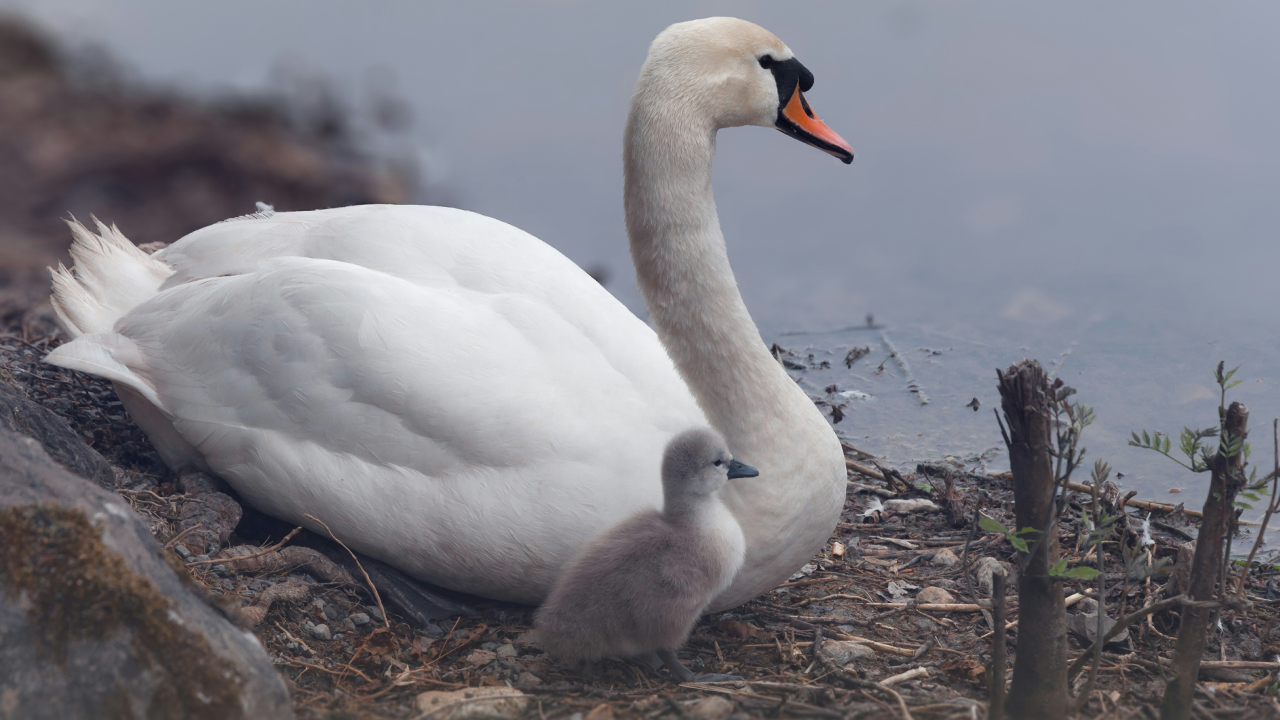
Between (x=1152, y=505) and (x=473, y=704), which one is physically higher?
(x=1152, y=505)

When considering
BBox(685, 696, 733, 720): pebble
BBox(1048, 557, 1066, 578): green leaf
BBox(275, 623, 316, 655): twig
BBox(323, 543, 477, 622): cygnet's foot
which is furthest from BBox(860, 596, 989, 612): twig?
BBox(275, 623, 316, 655): twig

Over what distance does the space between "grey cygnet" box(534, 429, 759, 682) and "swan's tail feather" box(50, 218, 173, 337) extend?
2.44 m

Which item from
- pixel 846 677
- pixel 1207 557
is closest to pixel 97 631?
pixel 846 677

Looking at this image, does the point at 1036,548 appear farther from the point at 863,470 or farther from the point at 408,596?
the point at 863,470

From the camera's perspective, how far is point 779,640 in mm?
3436

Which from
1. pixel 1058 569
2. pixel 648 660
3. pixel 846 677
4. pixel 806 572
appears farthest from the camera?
pixel 806 572

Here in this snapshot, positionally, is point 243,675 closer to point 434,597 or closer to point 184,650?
point 184,650

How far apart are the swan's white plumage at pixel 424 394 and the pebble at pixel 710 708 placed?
2.32 ft

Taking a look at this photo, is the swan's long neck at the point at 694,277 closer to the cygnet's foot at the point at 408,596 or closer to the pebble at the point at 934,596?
the pebble at the point at 934,596

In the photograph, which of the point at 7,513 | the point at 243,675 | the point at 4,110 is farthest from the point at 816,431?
the point at 4,110

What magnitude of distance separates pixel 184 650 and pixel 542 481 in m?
1.30

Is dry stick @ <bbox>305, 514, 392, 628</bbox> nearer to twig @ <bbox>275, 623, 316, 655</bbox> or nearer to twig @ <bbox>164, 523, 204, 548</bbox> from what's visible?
twig @ <bbox>275, 623, 316, 655</bbox>

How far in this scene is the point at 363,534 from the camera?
3.48 meters

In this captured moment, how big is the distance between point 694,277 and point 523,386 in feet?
2.29
